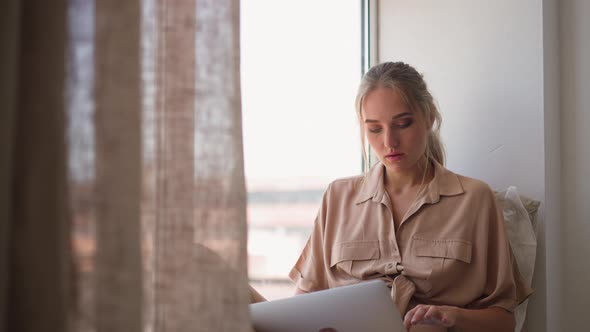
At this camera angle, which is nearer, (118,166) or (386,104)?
(118,166)

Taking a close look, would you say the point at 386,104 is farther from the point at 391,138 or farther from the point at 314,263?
the point at 314,263

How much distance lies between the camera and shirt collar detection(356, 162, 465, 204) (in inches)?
68.5

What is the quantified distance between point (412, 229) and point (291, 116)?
0.68m

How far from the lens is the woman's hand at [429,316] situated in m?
1.43

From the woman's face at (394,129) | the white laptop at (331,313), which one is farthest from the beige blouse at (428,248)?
the white laptop at (331,313)

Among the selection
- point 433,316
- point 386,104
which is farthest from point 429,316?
point 386,104

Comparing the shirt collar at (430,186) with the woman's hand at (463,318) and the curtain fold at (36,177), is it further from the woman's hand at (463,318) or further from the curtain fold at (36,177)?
the curtain fold at (36,177)

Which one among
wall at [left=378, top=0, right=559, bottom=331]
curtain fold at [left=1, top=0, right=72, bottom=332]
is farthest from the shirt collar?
curtain fold at [left=1, top=0, right=72, bottom=332]

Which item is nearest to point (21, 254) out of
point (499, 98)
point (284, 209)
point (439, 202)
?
point (439, 202)

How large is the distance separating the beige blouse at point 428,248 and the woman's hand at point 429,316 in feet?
0.47

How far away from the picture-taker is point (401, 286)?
5.37 feet

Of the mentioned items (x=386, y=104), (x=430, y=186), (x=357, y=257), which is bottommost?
(x=357, y=257)

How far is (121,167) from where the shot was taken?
0.61 metres

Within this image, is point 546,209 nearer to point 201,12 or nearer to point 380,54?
point 380,54
